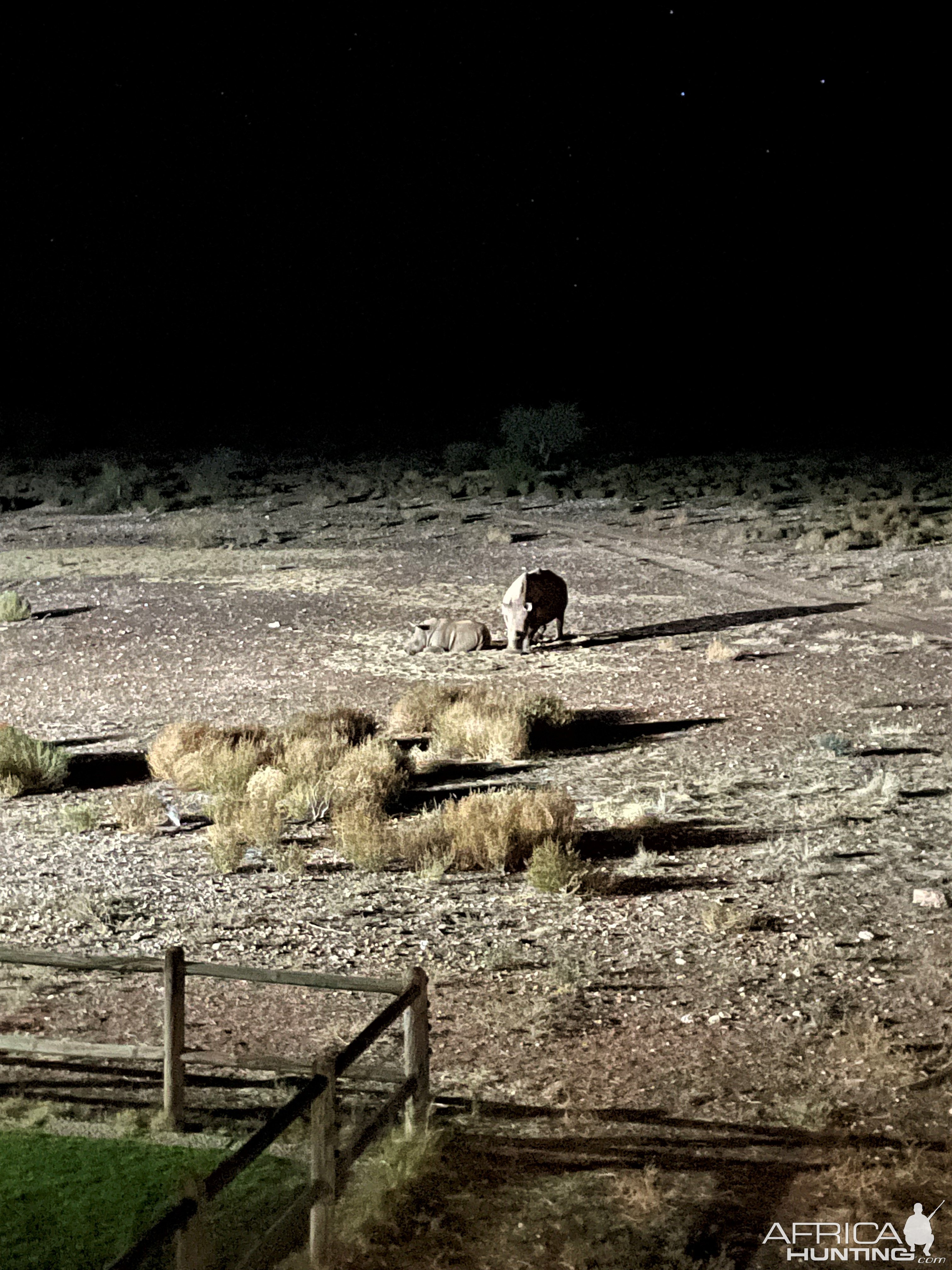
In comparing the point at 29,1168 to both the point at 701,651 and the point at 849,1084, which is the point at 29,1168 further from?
the point at 701,651

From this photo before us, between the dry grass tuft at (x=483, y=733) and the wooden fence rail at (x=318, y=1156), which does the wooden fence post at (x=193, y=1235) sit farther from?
the dry grass tuft at (x=483, y=733)

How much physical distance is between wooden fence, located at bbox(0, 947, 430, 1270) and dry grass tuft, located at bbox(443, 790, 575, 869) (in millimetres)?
3251

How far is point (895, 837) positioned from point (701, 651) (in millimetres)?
7563

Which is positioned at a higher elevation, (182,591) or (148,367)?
(148,367)

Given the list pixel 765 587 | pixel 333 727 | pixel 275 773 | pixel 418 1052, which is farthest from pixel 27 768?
pixel 765 587

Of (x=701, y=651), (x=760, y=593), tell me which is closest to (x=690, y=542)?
(x=760, y=593)

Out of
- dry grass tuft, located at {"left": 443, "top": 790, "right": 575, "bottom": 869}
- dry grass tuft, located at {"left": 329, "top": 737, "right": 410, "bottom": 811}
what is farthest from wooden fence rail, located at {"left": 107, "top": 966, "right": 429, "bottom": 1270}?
dry grass tuft, located at {"left": 329, "top": 737, "right": 410, "bottom": 811}

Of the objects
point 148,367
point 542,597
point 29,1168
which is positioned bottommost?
point 29,1168

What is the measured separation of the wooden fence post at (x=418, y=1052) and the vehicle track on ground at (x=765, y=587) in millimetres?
14057

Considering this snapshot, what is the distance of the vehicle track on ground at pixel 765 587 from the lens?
20.0 m

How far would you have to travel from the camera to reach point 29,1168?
20.5 feet

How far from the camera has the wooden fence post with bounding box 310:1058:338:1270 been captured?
5176 millimetres

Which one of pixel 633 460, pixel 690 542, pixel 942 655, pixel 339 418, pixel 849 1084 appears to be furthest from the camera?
pixel 339 418

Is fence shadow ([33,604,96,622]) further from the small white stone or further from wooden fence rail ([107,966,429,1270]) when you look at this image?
wooden fence rail ([107,966,429,1270])
